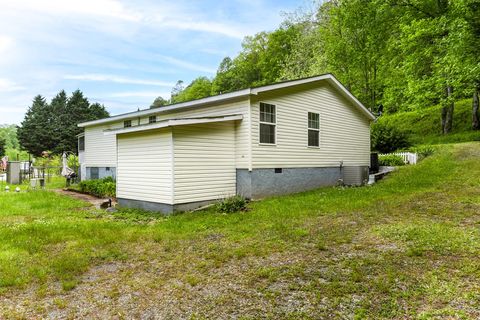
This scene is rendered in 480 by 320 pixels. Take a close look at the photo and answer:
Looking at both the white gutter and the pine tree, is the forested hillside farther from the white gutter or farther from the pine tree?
the pine tree

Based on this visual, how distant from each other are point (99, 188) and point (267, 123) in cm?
828

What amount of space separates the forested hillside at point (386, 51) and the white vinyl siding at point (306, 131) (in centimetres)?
310

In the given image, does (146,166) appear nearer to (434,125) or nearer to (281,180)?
(281,180)

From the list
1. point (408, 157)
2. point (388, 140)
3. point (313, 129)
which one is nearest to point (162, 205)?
point (313, 129)

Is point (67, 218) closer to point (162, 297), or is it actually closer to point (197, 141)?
point (197, 141)

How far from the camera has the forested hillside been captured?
1215cm

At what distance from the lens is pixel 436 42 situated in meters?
13.8

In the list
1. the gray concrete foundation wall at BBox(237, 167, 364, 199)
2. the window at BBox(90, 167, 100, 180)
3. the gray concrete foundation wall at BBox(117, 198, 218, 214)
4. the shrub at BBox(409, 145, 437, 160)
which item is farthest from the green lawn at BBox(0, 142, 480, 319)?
the window at BBox(90, 167, 100, 180)

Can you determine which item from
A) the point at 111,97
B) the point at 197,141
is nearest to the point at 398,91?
the point at 197,141

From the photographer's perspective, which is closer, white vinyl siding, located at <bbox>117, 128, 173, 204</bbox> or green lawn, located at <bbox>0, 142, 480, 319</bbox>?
green lawn, located at <bbox>0, 142, 480, 319</bbox>

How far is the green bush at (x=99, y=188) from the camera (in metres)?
12.9

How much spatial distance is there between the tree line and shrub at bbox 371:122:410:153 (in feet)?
120

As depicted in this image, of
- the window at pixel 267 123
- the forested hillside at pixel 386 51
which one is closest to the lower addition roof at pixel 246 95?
the window at pixel 267 123

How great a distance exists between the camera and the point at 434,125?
22.9 meters
